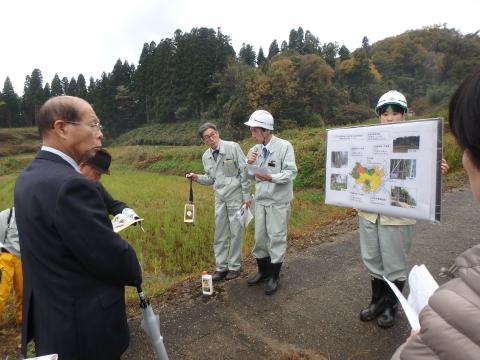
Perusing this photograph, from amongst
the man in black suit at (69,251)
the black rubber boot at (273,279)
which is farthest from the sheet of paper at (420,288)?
the black rubber boot at (273,279)

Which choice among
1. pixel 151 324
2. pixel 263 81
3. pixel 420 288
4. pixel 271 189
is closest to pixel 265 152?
pixel 271 189

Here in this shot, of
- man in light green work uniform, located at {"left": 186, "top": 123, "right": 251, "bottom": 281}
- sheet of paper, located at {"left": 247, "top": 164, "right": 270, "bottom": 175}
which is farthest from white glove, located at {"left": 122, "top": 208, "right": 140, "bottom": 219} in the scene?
man in light green work uniform, located at {"left": 186, "top": 123, "right": 251, "bottom": 281}

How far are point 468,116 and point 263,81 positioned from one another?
2627cm

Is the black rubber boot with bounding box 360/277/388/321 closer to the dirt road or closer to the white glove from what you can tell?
the dirt road

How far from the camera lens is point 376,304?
3.19 m

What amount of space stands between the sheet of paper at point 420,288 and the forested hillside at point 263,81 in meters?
24.1

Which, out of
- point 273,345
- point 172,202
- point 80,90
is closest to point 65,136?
point 273,345

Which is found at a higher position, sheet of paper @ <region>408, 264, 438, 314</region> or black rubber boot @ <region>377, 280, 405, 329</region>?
sheet of paper @ <region>408, 264, 438, 314</region>

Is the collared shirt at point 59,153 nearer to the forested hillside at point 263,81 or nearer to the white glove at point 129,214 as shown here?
the white glove at point 129,214

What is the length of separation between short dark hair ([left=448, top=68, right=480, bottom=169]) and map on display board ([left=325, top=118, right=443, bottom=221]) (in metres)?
1.73

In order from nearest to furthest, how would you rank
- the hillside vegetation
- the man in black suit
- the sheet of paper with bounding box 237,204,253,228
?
the man in black suit, the sheet of paper with bounding box 237,204,253,228, the hillside vegetation

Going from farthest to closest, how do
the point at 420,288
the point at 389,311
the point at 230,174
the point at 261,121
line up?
the point at 230,174, the point at 261,121, the point at 389,311, the point at 420,288

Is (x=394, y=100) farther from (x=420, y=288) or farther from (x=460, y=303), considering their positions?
(x=460, y=303)

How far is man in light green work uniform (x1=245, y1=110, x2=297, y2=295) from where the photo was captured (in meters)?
3.77
